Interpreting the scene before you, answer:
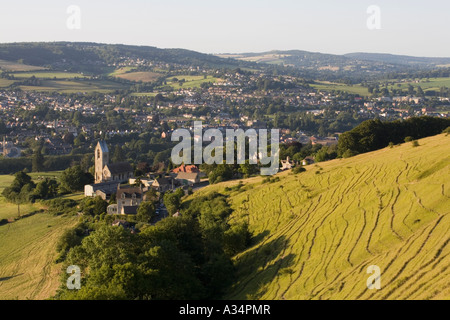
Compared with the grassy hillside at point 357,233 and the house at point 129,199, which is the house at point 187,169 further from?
the grassy hillside at point 357,233

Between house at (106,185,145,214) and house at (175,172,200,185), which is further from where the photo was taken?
house at (175,172,200,185)

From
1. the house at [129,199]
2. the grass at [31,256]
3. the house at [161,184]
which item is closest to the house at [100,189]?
the house at [129,199]


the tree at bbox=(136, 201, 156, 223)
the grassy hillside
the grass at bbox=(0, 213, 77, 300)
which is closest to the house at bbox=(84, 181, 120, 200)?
the grass at bbox=(0, 213, 77, 300)

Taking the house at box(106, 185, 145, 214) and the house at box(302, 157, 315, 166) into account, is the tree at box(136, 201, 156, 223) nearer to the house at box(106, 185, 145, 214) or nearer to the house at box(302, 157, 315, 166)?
the house at box(106, 185, 145, 214)

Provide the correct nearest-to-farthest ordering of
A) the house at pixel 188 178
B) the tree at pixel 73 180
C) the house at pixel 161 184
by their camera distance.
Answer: the house at pixel 161 184 < the house at pixel 188 178 < the tree at pixel 73 180
